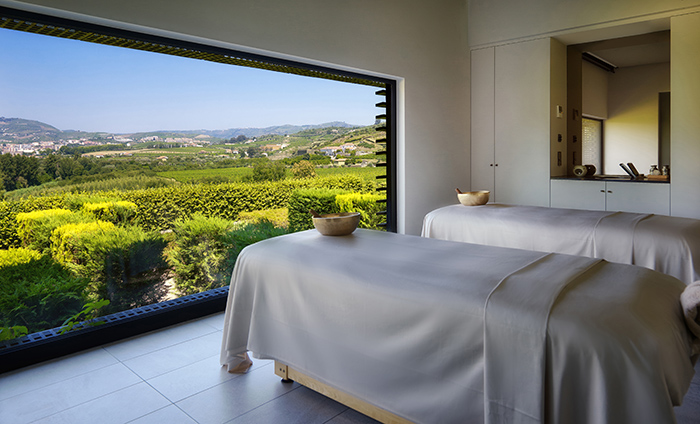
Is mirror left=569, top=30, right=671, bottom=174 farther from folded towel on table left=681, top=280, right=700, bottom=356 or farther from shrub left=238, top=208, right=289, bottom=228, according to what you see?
folded towel on table left=681, top=280, right=700, bottom=356

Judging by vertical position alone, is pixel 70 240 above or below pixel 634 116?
below

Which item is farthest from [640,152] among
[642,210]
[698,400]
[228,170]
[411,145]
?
[228,170]

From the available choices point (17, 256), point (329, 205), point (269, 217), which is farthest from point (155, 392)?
point (329, 205)

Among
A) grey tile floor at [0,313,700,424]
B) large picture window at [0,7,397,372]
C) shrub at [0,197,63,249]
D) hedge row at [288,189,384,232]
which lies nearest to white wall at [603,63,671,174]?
hedge row at [288,189,384,232]

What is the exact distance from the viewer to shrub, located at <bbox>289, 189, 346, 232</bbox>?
152 inches

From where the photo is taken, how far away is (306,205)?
3965 millimetres

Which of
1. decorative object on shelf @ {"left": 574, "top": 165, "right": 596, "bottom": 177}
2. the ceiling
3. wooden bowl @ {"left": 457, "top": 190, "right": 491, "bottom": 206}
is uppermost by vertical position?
the ceiling

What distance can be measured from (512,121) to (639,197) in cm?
150

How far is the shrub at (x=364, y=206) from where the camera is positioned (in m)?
4.35

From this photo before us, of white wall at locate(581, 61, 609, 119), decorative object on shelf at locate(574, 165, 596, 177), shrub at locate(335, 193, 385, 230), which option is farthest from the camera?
white wall at locate(581, 61, 609, 119)

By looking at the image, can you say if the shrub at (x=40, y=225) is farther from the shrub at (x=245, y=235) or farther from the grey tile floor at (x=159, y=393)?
the shrub at (x=245, y=235)

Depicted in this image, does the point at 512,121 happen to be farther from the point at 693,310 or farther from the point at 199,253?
the point at 693,310

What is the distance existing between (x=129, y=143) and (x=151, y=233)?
0.62 m

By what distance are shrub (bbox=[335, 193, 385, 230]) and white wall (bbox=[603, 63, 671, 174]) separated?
403 centimetres
